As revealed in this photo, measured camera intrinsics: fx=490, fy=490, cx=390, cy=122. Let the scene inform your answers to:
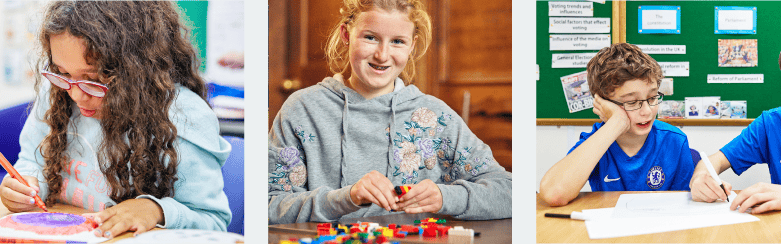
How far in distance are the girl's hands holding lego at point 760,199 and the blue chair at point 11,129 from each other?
1.57 meters

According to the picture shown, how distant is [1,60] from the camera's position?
108cm

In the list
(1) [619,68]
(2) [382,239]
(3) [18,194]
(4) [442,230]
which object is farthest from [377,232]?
(1) [619,68]

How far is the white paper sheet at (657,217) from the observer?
96cm

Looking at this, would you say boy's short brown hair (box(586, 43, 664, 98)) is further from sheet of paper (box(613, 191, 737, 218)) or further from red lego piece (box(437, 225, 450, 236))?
red lego piece (box(437, 225, 450, 236))

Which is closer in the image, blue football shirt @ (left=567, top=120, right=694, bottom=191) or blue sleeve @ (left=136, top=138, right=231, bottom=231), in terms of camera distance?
blue sleeve @ (left=136, top=138, right=231, bottom=231)

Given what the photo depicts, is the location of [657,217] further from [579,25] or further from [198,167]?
[198,167]

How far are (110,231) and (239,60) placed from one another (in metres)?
0.42

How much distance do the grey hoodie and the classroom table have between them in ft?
0.04

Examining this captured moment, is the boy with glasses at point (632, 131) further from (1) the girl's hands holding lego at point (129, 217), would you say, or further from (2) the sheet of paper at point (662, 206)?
(1) the girl's hands holding lego at point (129, 217)

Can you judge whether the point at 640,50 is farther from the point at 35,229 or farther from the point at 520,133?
the point at 35,229

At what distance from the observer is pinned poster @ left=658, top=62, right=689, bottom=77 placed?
1642 mm

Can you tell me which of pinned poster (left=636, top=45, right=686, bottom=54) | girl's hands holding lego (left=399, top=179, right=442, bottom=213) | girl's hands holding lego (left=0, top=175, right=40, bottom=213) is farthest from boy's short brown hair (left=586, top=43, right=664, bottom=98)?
girl's hands holding lego (left=0, top=175, right=40, bottom=213)

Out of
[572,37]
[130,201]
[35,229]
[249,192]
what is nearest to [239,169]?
[249,192]

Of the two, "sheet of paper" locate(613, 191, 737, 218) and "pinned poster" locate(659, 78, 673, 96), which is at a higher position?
"pinned poster" locate(659, 78, 673, 96)
